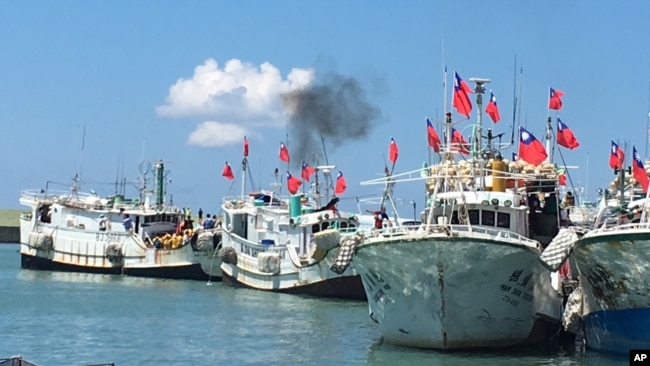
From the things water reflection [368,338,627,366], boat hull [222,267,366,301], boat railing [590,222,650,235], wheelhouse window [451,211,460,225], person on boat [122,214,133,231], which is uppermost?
person on boat [122,214,133,231]

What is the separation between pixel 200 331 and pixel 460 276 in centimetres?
1089

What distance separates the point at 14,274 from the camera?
2367 inches

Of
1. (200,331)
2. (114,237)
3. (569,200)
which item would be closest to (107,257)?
(114,237)

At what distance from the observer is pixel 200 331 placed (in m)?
33.9

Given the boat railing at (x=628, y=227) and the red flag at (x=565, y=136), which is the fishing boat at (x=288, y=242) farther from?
the boat railing at (x=628, y=227)

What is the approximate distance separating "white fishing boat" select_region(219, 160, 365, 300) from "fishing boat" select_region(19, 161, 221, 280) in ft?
10.9

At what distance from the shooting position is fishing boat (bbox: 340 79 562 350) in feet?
84.8

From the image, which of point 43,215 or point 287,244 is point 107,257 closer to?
point 43,215

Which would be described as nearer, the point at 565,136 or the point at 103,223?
the point at 565,136

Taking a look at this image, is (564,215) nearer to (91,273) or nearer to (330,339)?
(330,339)

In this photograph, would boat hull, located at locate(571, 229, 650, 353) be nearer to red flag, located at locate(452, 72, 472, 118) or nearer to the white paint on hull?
the white paint on hull

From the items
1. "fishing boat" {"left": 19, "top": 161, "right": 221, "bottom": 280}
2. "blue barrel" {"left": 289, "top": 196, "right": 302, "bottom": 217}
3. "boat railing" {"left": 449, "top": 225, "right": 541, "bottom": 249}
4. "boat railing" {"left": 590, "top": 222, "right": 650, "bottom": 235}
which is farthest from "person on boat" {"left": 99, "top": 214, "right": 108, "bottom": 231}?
"boat railing" {"left": 590, "top": 222, "right": 650, "bottom": 235}

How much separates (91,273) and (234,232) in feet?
37.6

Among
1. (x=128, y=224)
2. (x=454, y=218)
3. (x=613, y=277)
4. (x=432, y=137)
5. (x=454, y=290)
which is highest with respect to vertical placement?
(x=432, y=137)
